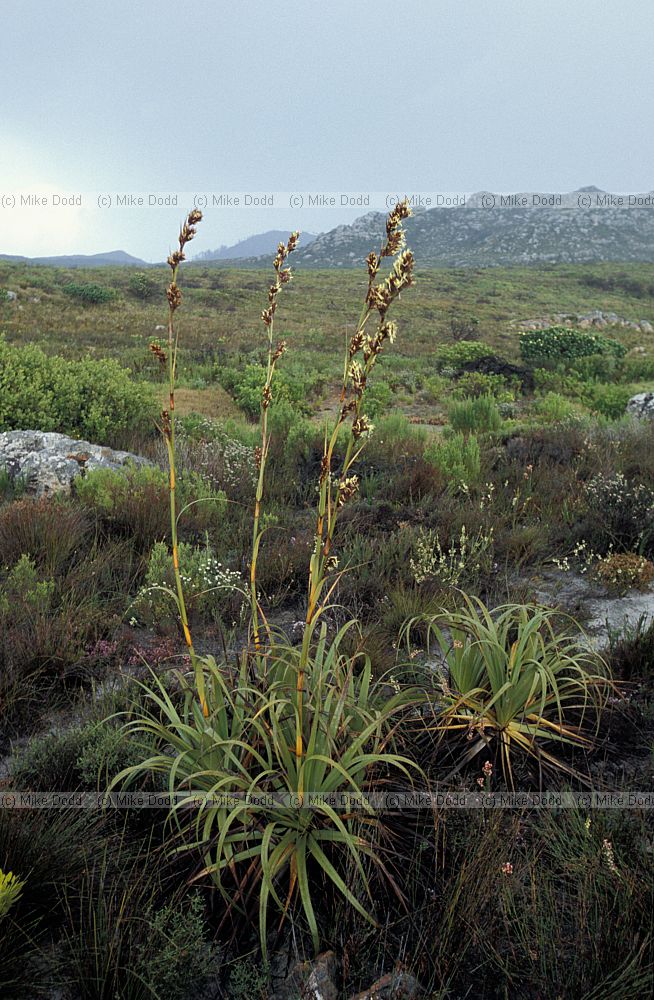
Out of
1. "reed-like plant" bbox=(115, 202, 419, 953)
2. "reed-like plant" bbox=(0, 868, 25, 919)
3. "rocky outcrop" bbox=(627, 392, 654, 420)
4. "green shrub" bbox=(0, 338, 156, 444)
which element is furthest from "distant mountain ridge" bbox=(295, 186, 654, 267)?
"reed-like plant" bbox=(0, 868, 25, 919)

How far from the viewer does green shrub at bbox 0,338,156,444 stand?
7.78m

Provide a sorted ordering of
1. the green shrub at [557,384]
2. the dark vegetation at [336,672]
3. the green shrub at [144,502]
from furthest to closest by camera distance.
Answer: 1. the green shrub at [557,384]
2. the green shrub at [144,502]
3. the dark vegetation at [336,672]

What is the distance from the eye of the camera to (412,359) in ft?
61.3

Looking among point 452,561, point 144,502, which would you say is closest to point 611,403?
point 452,561

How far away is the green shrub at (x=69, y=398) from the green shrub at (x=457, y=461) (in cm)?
364

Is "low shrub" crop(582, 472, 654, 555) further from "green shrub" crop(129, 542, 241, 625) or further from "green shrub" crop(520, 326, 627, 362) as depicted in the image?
"green shrub" crop(520, 326, 627, 362)

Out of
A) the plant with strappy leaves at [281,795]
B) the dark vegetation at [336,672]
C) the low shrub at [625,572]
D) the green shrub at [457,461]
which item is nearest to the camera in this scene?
the dark vegetation at [336,672]

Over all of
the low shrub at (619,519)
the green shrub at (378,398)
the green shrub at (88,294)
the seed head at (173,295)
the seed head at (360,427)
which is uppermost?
the green shrub at (88,294)

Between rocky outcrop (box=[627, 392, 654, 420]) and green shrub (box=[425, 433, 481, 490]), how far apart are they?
16.7 ft

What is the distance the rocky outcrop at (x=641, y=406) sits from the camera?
1030cm

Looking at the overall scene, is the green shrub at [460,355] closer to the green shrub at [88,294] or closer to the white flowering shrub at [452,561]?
the white flowering shrub at [452,561]

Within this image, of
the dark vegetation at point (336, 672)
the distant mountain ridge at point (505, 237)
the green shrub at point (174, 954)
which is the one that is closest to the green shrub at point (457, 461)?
the dark vegetation at point (336, 672)

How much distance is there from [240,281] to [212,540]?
1608 inches

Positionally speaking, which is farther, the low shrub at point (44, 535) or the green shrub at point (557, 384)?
the green shrub at point (557, 384)
